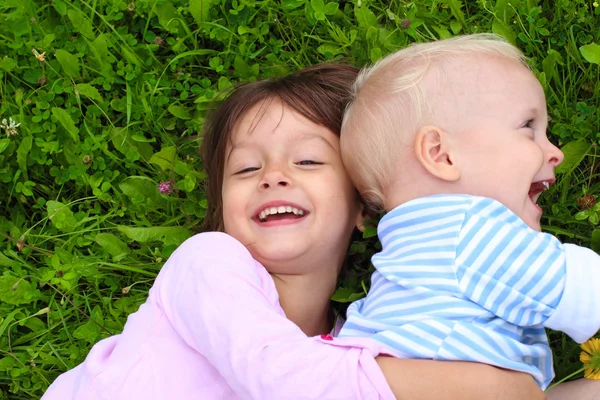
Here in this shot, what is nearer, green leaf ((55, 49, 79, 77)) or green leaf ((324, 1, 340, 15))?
green leaf ((324, 1, 340, 15))

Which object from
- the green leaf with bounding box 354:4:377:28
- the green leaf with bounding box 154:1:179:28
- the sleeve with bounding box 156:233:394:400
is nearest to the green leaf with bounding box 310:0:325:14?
the green leaf with bounding box 354:4:377:28

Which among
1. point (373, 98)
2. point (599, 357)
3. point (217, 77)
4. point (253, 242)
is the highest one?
point (373, 98)

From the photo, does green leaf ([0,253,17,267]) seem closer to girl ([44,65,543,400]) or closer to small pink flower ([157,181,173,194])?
small pink flower ([157,181,173,194])

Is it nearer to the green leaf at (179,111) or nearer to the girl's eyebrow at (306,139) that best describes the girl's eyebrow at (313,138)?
the girl's eyebrow at (306,139)

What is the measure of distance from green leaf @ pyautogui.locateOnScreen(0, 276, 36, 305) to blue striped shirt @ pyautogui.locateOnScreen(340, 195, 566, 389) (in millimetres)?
1631

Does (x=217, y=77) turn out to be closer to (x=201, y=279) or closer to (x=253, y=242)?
(x=253, y=242)

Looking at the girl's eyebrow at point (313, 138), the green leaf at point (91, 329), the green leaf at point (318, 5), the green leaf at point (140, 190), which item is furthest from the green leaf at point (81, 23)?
the girl's eyebrow at point (313, 138)

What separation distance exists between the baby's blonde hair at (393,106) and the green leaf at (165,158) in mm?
966

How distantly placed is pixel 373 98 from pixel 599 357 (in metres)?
1.03

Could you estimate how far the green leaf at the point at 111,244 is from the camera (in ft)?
10.0

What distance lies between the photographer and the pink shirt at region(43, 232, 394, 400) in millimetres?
1954

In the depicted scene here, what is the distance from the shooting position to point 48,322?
3.10m

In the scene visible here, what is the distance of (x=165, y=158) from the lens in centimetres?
316

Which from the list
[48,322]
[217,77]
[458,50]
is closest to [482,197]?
[458,50]
